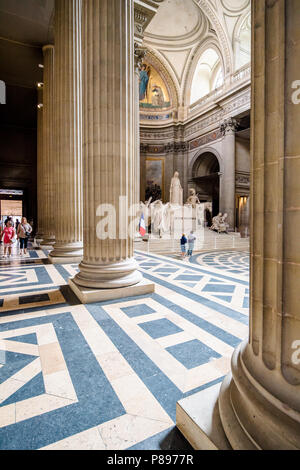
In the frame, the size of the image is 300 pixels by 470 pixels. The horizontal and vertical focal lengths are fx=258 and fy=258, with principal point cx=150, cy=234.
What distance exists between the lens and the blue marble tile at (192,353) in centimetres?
245

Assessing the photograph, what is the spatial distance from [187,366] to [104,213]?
2.87 metres

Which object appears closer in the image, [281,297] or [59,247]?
[281,297]

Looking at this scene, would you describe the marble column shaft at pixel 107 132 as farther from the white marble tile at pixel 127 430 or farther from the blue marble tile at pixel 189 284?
the white marble tile at pixel 127 430

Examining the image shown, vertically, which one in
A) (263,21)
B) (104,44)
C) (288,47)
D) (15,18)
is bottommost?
(288,47)

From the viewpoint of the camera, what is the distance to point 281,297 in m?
1.26

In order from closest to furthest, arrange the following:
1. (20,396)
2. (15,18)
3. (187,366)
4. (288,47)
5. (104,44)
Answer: (288,47), (20,396), (187,366), (104,44), (15,18)

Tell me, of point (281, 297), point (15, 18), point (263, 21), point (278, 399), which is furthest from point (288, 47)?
point (15, 18)

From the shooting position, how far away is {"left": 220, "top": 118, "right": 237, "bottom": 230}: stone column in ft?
68.5

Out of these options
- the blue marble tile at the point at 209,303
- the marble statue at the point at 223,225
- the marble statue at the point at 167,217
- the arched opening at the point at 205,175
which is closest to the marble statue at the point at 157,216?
the marble statue at the point at 167,217

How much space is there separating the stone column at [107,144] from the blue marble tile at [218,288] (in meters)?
1.25

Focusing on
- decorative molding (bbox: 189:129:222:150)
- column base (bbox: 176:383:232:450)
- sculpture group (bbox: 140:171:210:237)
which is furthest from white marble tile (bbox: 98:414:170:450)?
decorative molding (bbox: 189:129:222:150)

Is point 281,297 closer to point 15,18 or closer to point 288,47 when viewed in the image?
point 288,47

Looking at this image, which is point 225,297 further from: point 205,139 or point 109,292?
point 205,139

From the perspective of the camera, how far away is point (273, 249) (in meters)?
1.32
